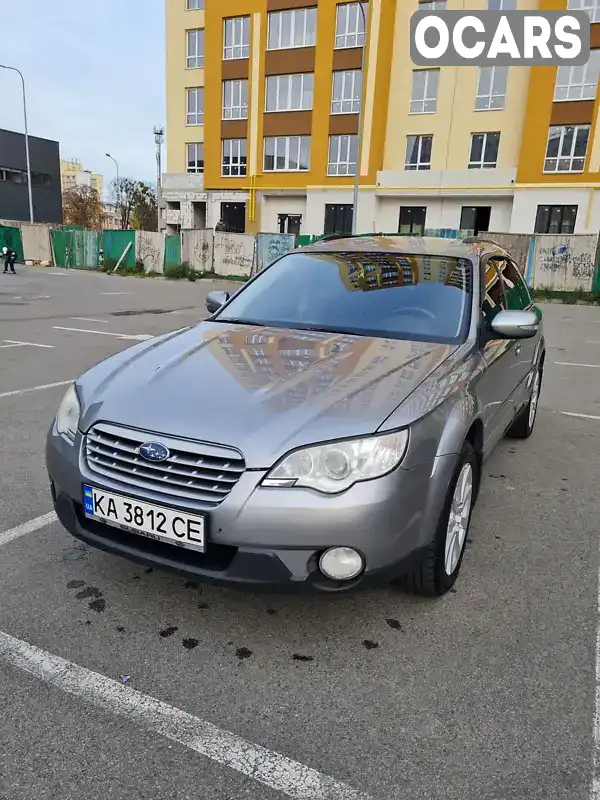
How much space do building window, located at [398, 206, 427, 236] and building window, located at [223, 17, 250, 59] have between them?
518 inches

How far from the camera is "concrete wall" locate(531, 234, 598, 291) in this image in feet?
72.3

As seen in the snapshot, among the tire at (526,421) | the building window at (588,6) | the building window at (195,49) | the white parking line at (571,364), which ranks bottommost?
the white parking line at (571,364)

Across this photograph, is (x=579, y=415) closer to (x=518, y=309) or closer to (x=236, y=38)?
(x=518, y=309)

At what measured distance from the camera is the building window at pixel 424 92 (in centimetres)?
3039

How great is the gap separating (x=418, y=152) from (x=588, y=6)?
9401 millimetres

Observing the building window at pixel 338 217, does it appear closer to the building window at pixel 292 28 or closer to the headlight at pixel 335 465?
the building window at pixel 292 28

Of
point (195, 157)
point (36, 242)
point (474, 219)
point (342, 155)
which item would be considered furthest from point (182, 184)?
point (474, 219)

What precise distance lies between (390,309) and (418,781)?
7.88 feet

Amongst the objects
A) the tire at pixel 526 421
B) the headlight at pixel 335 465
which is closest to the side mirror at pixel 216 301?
the headlight at pixel 335 465

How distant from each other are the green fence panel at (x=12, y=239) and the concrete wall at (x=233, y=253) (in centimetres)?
1244

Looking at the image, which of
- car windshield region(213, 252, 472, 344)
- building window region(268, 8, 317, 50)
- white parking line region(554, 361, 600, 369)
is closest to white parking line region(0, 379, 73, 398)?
car windshield region(213, 252, 472, 344)

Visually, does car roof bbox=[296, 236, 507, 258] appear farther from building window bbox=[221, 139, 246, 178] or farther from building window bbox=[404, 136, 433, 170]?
building window bbox=[221, 139, 246, 178]

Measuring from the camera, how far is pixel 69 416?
269 cm

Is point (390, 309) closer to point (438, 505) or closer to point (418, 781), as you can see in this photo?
point (438, 505)
